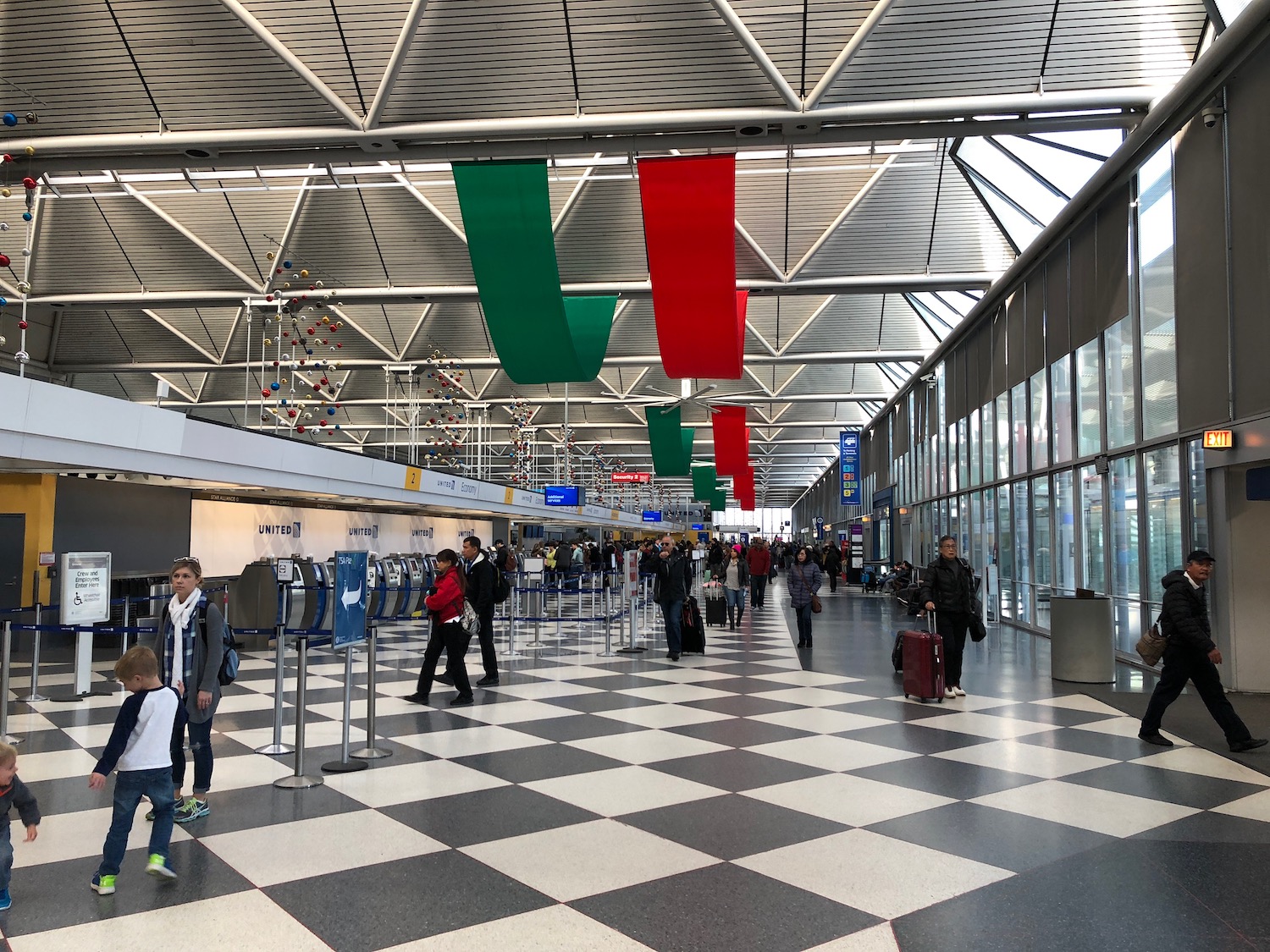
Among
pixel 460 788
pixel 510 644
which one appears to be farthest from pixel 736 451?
pixel 460 788

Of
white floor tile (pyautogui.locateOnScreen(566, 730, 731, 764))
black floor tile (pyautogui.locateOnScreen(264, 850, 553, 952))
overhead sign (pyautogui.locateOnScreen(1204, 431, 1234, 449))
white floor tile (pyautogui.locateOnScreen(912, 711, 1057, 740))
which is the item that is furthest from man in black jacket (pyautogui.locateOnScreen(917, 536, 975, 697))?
black floor tile (pyautogui.locateOnScreen(264, 850, 553, 952))

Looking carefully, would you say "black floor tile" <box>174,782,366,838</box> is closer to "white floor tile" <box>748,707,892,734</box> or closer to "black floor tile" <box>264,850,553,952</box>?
"black floor tile" <box>264,850,553,952</box>

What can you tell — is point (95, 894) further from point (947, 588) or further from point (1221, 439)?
point (1221, 439)

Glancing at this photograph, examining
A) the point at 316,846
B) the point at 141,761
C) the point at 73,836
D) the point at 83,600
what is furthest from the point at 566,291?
the point at 141,761

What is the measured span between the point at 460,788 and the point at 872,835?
2647 millimetres

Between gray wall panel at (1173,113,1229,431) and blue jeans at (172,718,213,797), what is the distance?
34.4ft

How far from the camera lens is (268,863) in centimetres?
480

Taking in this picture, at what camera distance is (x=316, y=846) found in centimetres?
509

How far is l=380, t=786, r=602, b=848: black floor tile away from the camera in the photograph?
17.4 feet

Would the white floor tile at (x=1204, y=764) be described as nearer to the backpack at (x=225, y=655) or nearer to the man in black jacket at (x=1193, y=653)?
the man in black jacket at (x=1193, y=653)

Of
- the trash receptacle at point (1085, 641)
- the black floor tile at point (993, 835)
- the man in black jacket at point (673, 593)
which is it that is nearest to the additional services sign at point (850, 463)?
the man in black jacket at point (673, 593)

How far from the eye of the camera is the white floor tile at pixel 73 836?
4.92m

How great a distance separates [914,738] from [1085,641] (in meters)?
4.46

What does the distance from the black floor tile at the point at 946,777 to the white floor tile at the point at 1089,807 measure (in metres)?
0.13
